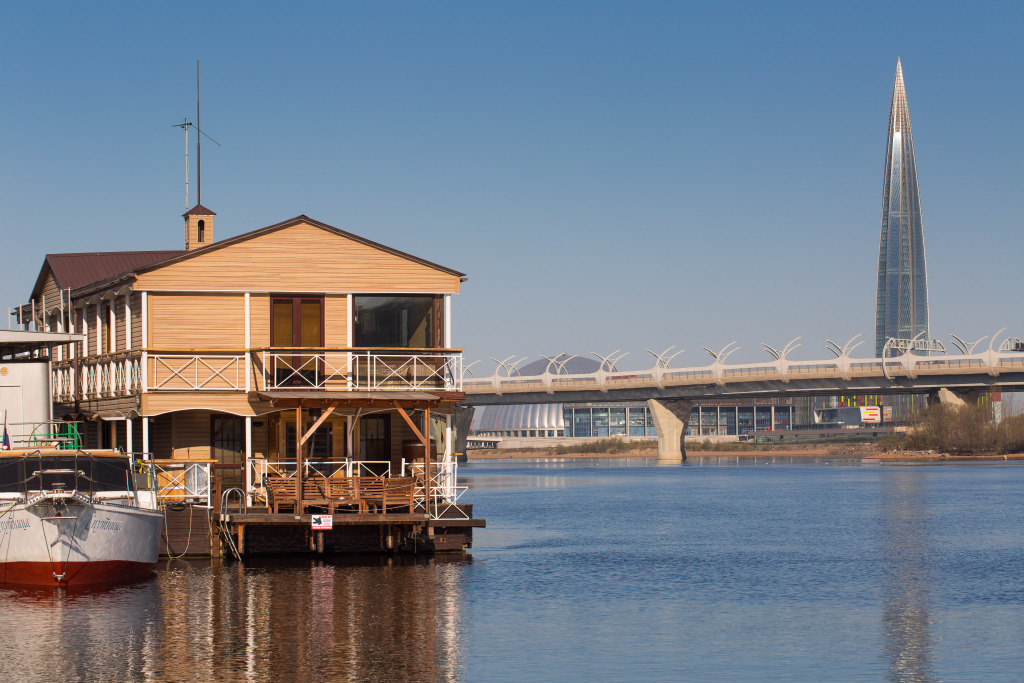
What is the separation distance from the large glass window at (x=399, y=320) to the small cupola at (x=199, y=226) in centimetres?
1088

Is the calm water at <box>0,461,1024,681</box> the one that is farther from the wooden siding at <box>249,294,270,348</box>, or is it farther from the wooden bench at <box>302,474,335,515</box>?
the wooden siding at <box>249,294,270,348</box>

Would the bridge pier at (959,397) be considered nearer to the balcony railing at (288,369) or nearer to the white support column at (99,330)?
the balcony railing at (288,369)

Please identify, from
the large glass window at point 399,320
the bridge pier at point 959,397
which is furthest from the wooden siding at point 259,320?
the bridge pier at point 959,397

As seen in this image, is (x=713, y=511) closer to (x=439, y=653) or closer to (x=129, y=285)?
(x=129, y=285)

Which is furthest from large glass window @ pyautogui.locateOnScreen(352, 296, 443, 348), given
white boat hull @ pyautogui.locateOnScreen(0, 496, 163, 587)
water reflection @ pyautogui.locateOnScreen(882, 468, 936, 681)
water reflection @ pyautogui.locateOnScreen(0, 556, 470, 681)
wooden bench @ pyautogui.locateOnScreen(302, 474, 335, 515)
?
water reflection @ pyautogui.locateOnScreen(882, 468, 936, 681)

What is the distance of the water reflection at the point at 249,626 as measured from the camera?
20.4 m

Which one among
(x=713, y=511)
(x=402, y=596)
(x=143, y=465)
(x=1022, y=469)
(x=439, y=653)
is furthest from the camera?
(x=1022, y=469)

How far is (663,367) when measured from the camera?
463ft

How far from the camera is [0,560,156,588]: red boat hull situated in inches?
1142

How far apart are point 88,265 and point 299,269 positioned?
1395cm

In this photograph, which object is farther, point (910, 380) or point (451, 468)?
point (910, 380)

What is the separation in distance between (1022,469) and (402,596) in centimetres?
9304

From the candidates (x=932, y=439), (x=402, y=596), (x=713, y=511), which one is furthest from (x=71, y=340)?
(x=932, y=439)

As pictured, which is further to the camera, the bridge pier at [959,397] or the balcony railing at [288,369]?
the bridge pier at [959,397]
